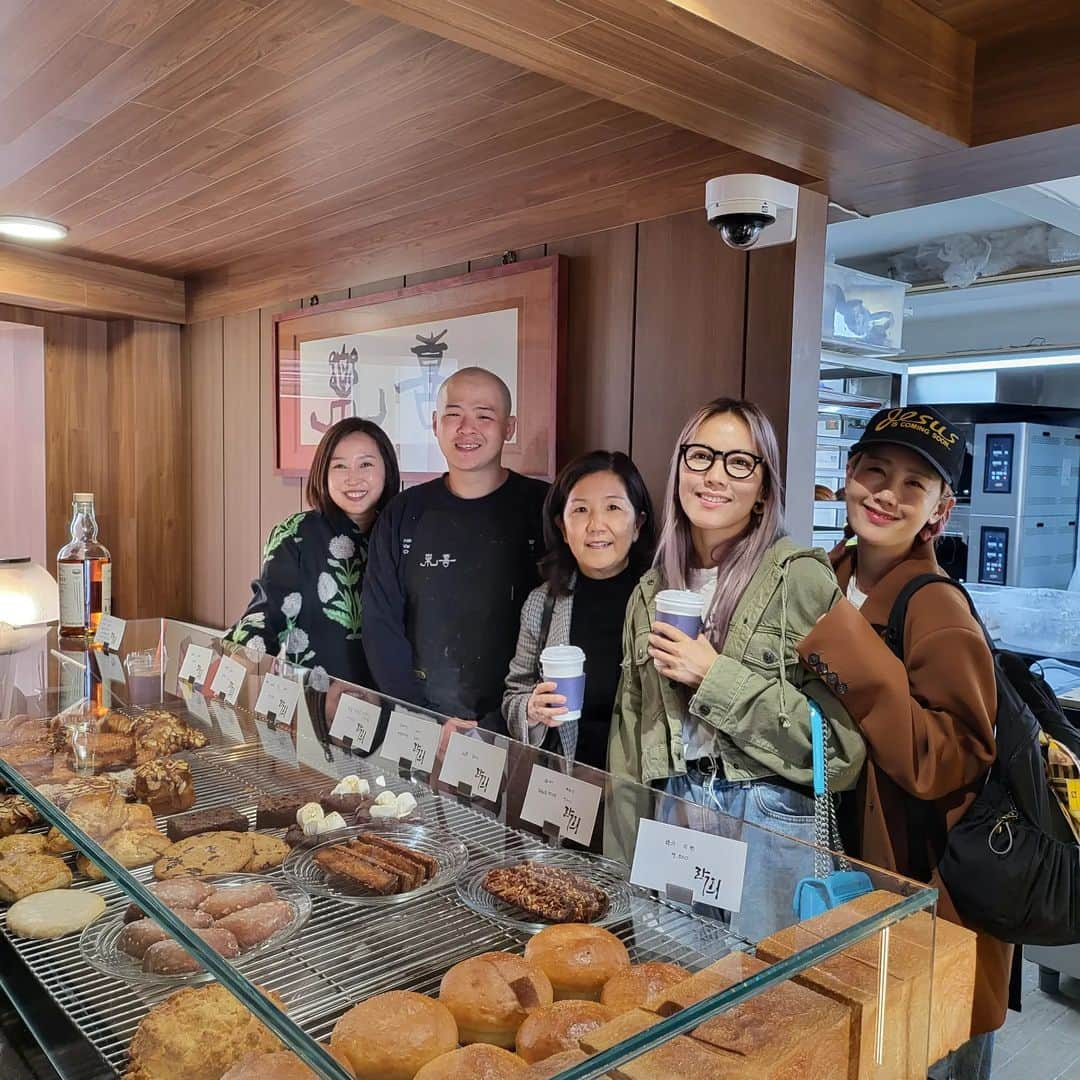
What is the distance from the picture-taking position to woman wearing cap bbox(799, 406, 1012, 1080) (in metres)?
1.67

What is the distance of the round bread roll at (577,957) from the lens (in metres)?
0.95

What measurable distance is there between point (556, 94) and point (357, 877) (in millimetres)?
1766

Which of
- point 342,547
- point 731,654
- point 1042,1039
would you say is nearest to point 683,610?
point 731,654

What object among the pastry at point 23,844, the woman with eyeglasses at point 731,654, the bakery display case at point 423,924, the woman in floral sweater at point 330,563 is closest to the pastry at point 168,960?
the bakery display case at point 423,924

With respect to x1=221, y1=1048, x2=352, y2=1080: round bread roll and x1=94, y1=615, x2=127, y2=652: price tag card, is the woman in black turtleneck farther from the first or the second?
x1=221, y1=1048, x2=352, y2=1080: round bread roll

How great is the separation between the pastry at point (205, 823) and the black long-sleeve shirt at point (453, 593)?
1285 mm

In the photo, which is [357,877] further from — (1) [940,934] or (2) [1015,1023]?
(2) [1015,1023]

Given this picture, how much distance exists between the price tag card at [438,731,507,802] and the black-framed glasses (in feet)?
2.50

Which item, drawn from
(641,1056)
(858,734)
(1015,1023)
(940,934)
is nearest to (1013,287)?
(1015,1023)

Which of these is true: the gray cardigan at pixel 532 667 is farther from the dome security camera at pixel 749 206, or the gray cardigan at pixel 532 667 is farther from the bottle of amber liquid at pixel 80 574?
the bottle of amber liquid at pixel 80 574

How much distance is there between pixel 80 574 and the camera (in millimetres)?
2348

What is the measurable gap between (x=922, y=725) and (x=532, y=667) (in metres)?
0.88

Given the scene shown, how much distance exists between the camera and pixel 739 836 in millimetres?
1018

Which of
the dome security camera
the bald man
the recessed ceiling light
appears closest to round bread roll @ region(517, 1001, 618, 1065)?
the dome security camera
